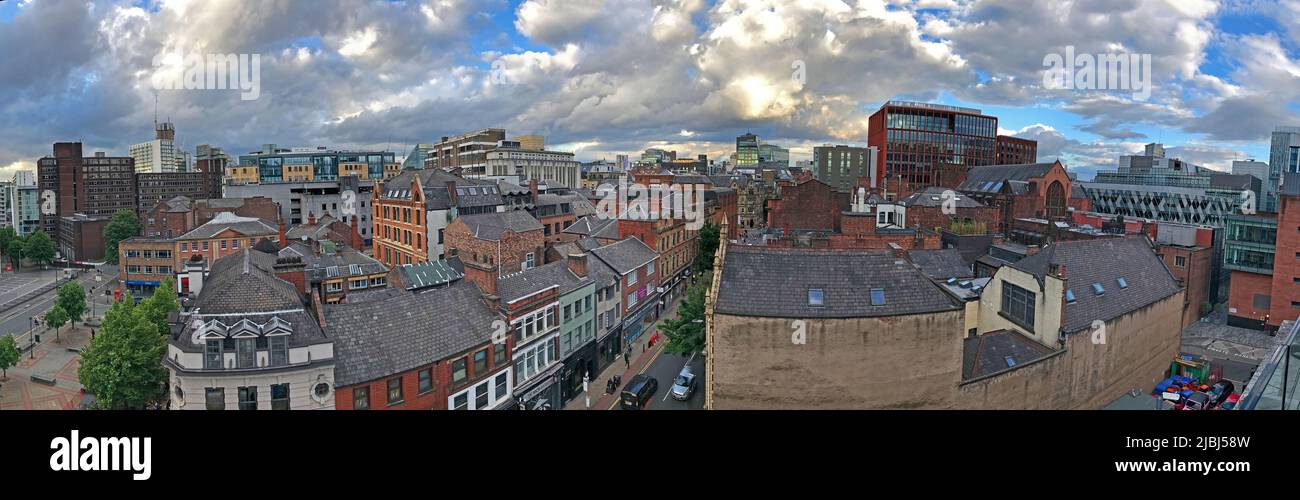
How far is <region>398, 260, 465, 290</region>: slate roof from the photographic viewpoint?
2789 cm

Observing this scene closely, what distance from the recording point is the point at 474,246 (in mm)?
35969

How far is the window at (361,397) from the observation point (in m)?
18.7

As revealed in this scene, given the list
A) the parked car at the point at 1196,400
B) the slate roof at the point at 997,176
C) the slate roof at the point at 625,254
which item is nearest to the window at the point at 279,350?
the slate roof at the point at 625,254

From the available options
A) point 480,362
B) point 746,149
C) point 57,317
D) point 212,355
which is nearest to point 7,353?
point 57,317

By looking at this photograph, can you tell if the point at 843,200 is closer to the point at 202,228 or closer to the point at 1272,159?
the point at 1272,159

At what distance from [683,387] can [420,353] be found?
404 inches

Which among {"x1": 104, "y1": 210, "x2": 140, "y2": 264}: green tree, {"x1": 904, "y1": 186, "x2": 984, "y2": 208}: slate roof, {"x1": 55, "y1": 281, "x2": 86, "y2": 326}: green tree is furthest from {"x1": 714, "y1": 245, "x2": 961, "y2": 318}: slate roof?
{"x1": 104, "y1": 210, "x2": 140, "y2": 264}: green tree

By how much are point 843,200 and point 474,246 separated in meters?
22.9

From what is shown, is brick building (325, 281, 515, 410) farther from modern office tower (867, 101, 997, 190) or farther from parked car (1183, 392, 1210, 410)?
modern office tower (867, 101, 997, 190)

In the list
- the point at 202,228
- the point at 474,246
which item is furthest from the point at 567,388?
the point at 202,228

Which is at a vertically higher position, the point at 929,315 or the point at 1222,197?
the point at 1222,197

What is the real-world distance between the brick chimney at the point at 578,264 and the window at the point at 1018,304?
16403 mm

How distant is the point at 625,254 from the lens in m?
37.9

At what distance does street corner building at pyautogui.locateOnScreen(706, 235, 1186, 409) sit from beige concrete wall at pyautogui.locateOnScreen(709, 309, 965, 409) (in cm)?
3
